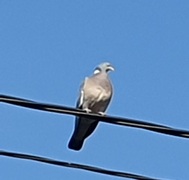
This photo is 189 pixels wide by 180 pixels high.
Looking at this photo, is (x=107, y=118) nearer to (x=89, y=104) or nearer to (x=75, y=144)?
(x=75, y=144)

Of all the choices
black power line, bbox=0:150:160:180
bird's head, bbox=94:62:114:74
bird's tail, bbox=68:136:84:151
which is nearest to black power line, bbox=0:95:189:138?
black power line, bbox=0:150:160:180

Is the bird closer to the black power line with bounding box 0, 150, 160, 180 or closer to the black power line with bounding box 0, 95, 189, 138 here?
the black power line with bounding box 0, 150, 160, 180

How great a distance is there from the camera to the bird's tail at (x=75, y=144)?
929cm

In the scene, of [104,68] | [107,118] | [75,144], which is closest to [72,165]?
[107,118]

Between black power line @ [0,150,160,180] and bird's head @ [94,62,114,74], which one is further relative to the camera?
bird's head @ [94,62,114,74]

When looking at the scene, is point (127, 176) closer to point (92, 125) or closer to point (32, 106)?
point (32, 106)

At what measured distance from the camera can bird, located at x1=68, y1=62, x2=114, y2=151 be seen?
9.48 meters

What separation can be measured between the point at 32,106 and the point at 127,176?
0.81 meters

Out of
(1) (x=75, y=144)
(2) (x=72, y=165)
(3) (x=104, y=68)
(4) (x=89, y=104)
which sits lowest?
(2) (x=72, y=165)

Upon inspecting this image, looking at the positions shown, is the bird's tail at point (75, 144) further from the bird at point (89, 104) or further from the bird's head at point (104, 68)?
the bird's head at point (104, 68)

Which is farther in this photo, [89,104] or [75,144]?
[89,104]

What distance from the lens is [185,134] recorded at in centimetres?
486

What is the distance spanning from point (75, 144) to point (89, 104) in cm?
52

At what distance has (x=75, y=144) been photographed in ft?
30.8
